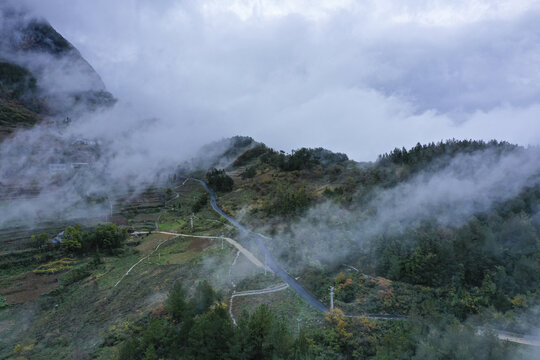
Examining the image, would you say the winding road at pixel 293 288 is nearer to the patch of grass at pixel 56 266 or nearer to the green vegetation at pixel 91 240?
the green vegetation at pixel 91 240

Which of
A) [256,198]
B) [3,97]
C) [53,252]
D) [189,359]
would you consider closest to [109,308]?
[189,359]

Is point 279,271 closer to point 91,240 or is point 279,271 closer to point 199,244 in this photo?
point 199,244

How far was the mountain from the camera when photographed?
83.3m

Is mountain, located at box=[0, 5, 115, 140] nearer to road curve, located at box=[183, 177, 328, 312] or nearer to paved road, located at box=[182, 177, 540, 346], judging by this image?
road curve, located at box=[183, 177, 328, 312]

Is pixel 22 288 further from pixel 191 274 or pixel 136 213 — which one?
pixel 136 213

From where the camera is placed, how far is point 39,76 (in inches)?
3730

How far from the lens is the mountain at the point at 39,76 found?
273 feet

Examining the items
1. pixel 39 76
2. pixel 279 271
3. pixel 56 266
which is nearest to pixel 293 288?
pixel 279 271

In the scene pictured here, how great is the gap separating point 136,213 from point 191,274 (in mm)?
31464

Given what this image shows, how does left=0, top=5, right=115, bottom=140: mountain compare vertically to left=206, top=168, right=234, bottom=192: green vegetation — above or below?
above

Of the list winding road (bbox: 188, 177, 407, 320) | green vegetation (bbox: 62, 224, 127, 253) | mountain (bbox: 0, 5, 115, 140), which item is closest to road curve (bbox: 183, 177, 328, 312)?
winding road (bbox: 188, 177, 407, 320)

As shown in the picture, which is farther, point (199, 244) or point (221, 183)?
point (221, 183)

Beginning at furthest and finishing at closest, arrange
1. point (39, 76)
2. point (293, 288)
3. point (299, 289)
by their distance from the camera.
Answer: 1. point (39, 76)
2. point (293, 288)
3. point (299, 289)

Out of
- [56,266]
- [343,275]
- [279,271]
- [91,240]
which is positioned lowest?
[56,266]
